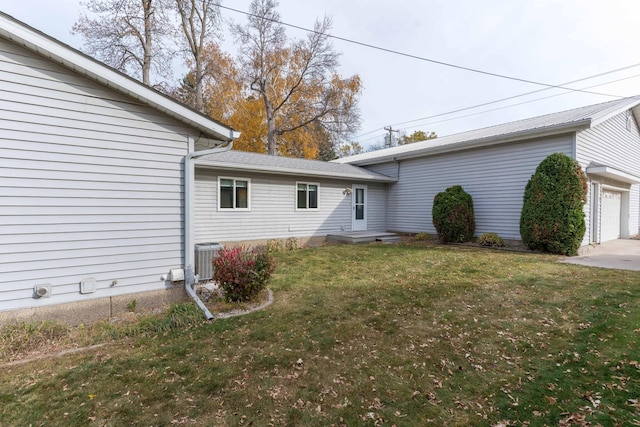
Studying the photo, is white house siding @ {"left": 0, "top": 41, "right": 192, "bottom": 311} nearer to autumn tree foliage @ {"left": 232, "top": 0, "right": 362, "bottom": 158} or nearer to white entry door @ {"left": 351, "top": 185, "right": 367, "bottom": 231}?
white entry door @ {"left": 351, "top": 185, "right": 367, "bottom": 231}

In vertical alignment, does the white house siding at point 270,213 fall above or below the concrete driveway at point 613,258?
above

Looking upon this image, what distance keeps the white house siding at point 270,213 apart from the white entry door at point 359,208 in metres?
0.27

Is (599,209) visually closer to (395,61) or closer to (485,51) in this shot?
(485,51)

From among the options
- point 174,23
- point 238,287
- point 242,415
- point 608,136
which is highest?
point 174,23

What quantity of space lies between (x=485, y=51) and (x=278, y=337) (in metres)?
14.1

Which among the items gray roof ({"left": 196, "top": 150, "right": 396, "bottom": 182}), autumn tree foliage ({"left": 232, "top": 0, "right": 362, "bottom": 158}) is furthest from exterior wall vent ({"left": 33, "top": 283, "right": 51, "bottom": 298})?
autumn tree foliage ({"left": 232, "top": 0, "right": 362, "bottom": 158})

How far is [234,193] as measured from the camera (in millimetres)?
10266

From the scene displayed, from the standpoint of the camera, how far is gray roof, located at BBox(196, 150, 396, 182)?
9625 millimetres

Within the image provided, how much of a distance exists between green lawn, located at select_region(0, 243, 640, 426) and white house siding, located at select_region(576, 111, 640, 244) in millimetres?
6147

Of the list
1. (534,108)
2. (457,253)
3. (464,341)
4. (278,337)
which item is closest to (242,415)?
(278,337)

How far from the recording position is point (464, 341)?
3.71 m

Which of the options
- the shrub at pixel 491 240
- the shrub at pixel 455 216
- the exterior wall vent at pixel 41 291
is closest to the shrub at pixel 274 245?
the shrub at pixel 455 216

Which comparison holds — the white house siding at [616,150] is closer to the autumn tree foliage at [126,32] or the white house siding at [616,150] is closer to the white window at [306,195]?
the white window at [306,195]

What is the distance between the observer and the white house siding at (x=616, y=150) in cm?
981
